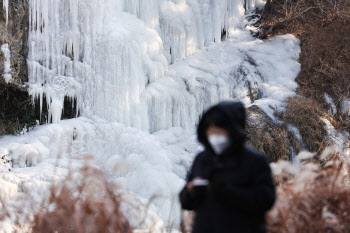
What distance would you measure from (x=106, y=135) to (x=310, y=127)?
522 centimetres

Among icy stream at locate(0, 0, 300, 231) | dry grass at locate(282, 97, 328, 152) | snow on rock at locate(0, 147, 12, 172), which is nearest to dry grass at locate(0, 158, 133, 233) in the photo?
icy stream at locate(0, 0, 300, 231)

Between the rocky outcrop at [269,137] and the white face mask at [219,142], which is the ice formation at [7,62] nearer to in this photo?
the rocky outcrop at [269,137]

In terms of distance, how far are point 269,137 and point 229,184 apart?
6.84 m

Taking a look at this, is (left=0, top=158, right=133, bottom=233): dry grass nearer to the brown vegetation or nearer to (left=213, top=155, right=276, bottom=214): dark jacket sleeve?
(left=213, top=155, right=276, bottom=214): dark jacket sleeve

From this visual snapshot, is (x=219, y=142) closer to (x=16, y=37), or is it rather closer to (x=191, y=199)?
(x=191, y=199)

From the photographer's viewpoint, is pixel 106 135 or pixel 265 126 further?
pixel 265 126

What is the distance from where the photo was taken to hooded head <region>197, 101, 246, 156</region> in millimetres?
1240

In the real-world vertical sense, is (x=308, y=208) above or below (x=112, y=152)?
above

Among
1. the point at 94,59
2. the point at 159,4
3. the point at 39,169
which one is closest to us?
the point at 39,169

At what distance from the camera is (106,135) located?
24.5 feet

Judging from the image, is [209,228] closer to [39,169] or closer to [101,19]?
[39,169]

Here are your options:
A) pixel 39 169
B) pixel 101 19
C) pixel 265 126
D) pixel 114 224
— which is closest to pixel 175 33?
pixel 101 19

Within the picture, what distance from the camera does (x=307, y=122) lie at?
27.8 feet

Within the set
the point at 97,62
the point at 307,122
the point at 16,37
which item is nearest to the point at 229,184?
the point at 97,62
